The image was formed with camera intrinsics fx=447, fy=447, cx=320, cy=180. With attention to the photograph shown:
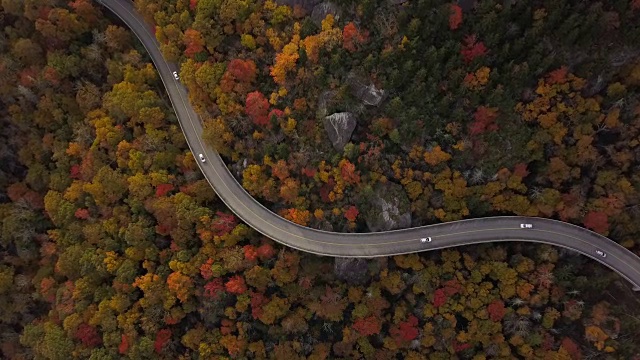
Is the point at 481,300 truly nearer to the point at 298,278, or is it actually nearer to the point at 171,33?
the point at 298,278

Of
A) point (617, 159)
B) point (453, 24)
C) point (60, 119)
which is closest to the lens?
point (453, 24)

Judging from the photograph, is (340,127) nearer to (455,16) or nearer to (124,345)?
(455,16)

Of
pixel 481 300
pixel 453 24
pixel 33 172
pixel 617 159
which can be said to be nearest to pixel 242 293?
pixel 481 300

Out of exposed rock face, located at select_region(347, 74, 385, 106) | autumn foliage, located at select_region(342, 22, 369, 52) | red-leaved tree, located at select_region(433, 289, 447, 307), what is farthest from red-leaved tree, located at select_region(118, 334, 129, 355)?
autumn foliage, located at select_region(342, 22, 369, 52)

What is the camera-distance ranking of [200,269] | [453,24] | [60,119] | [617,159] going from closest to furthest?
1. [453,24]
2. [617,159]
3. [200,269]
4. [60,119]

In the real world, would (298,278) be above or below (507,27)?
below

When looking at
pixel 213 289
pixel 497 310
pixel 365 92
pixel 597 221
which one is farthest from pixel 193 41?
pixel 597 221

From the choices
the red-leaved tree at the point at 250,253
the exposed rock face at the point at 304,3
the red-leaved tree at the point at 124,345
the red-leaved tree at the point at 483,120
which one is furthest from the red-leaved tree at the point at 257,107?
the red-leaved tree at the point at 124,345

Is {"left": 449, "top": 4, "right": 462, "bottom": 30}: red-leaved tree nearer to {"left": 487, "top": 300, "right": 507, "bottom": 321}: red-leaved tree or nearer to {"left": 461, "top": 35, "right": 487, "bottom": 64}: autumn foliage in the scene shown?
{"left": 461, "top": 35, "right": 487, "bottom": 64}: autumn foliage
